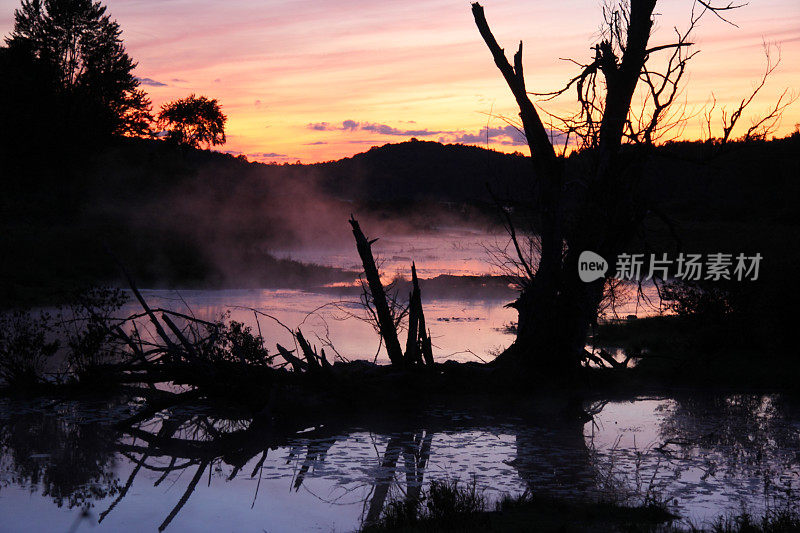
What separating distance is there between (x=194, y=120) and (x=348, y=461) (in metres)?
56.7

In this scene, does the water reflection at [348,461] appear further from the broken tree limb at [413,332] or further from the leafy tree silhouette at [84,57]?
the leafy tree silhouette at [84,57]

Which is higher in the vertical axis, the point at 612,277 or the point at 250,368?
the point at 612,277

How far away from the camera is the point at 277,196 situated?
5219cm

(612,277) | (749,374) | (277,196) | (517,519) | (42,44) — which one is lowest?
(517,519)

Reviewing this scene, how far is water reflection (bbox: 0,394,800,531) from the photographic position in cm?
745

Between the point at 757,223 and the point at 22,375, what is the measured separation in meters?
41.5

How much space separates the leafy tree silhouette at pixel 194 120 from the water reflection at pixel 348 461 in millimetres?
52403

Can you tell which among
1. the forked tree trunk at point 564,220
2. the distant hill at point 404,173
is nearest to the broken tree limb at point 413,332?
the forked tree trunk at point 564,220

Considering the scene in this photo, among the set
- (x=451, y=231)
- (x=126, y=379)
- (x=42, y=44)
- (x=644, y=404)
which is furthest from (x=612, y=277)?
(x=451, y=231)

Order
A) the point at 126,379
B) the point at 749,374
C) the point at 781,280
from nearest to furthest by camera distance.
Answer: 1. the point at 126,379
2. the point at 749,374
3. the point at 781,280

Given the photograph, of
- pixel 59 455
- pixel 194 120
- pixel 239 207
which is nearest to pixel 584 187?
pixel 59 455

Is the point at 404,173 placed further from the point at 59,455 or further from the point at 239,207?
the point at 59,455

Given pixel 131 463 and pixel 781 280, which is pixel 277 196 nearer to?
pixel 781 280

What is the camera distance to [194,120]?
61.8 m
